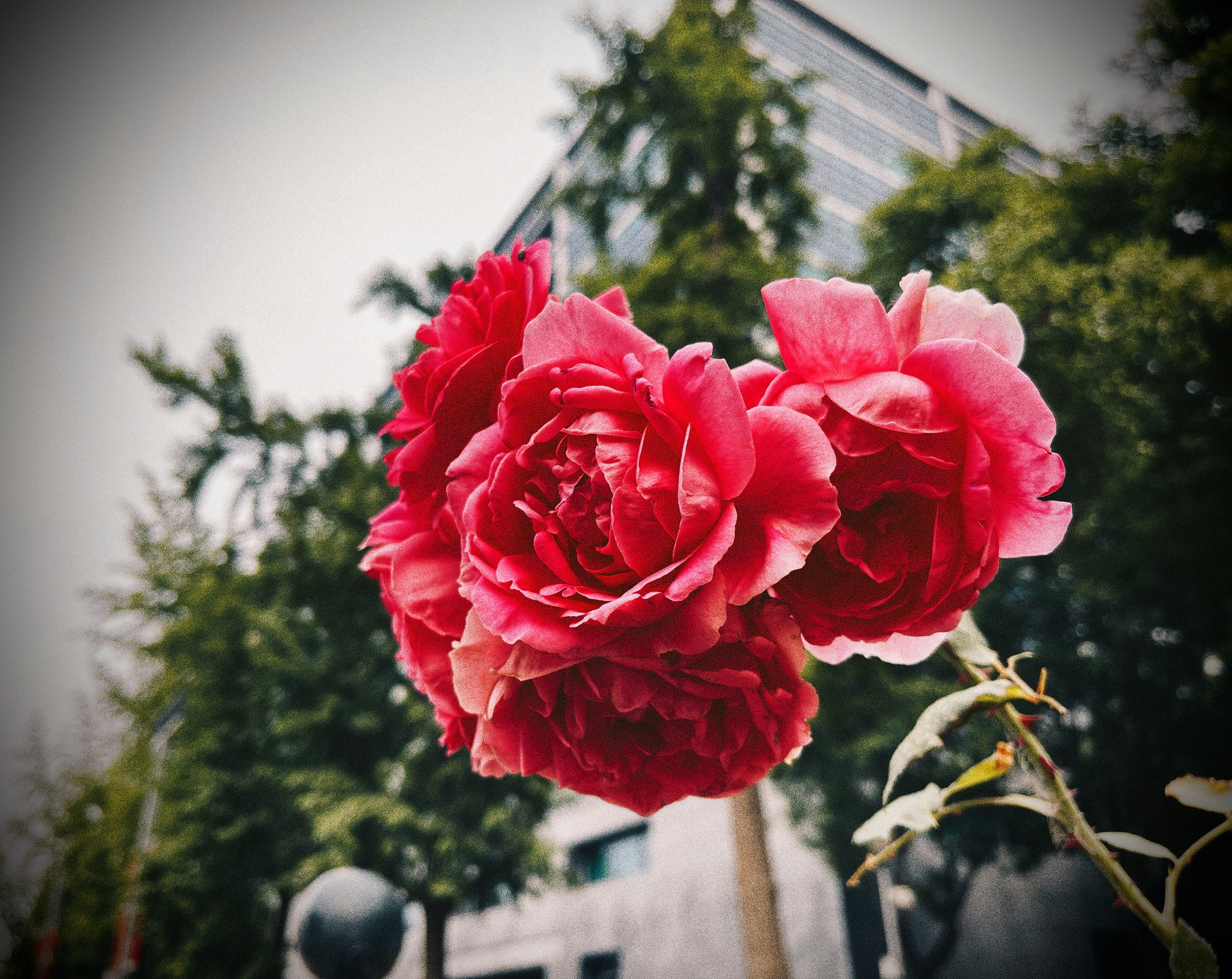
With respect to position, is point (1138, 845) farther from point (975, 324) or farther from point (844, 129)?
point (844, 129)

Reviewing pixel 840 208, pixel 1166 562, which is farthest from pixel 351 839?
pixel 840 208

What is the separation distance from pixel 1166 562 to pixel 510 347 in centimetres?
949

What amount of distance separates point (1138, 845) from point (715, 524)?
1.53 ft

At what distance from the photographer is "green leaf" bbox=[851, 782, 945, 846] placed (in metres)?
0.76

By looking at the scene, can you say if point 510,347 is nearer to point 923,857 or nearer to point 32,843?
point 923,857

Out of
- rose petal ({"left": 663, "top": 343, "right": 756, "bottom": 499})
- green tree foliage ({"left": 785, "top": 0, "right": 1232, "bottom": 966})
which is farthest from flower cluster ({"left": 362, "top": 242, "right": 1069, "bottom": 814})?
green tree foliage ({"left": 785, "top": 0, "right": 1232, "bottom": 966})

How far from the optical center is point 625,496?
55 centimetres

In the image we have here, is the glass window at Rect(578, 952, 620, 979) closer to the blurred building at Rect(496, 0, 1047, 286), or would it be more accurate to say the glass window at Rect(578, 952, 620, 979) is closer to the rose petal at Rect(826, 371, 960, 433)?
the rose petal at Rect(826, 371, 960, 433)

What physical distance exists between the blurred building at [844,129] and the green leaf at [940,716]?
22121 mm

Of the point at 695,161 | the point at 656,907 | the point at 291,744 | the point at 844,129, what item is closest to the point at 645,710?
the point at 291,744

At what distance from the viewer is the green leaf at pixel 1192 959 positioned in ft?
1.66

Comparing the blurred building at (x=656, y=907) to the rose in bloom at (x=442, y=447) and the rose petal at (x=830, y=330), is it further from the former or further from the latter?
the rose petal at (x=830, y=330)

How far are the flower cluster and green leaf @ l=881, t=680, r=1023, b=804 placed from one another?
58 mm

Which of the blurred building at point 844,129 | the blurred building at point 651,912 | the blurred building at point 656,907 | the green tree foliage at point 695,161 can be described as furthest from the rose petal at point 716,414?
the blurred building at point 844,129
